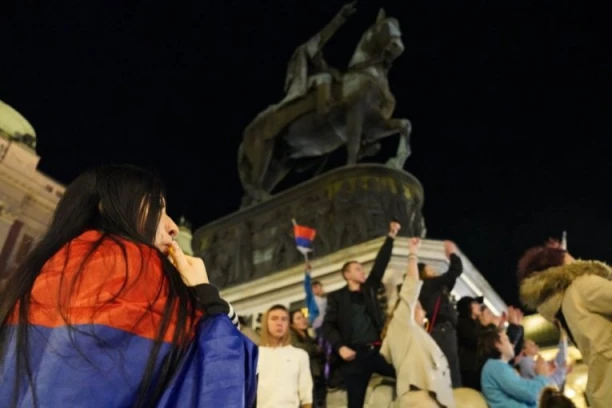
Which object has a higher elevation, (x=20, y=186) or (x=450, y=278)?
(x=20, y=186)

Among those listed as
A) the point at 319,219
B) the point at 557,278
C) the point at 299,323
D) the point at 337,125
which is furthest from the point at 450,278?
the point at 337,125

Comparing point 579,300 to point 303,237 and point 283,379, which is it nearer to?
point 283,379

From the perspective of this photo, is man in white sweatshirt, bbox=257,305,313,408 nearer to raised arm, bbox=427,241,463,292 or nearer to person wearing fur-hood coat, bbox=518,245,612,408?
person wearing fur-hood coat, bbox=518,245,612,408

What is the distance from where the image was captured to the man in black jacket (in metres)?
7.12

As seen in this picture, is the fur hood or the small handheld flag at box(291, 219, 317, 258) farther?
the small handheld flag at box(291, 219, 317, 258)

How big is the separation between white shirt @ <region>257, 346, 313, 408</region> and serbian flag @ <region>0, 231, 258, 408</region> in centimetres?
370

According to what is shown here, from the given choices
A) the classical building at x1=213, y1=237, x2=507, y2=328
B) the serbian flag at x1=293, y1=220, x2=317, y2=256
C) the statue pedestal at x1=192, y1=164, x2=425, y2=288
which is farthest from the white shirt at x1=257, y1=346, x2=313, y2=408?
the statue pedestal at x1=192, y1=164, x2=425, y2=288

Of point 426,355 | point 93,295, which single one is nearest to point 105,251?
point 93,295

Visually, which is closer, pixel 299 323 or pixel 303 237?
pixel 299 323

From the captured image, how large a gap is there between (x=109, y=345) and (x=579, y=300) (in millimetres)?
3563

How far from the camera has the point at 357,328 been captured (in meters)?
7.51

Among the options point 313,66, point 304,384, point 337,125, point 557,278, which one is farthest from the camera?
point 313,66

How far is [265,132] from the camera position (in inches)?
711

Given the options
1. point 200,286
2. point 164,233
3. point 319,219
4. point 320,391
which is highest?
point 319,219
